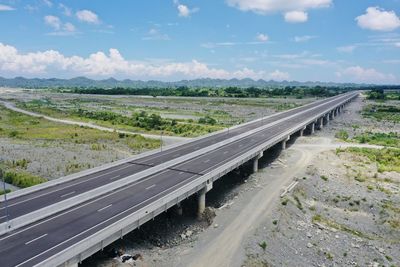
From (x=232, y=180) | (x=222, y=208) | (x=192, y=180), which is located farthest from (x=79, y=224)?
(x=232, y=180)

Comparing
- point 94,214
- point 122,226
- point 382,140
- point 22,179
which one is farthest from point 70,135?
point 382,140

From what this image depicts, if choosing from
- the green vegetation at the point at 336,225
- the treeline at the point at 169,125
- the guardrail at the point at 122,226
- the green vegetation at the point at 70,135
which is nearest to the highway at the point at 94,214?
the guardrail at the point at 122,226

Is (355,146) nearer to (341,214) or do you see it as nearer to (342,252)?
(341,214)

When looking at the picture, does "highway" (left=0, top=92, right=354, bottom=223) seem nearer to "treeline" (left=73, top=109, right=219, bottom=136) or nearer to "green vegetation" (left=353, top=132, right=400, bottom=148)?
"treeline" (left=73, top=109, right=219, bottom=136)

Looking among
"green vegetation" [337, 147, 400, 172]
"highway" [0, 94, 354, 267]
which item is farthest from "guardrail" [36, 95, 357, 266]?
"green vegetation" [337, 147, 400, 172]

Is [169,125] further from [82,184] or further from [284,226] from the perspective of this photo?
[284,226]

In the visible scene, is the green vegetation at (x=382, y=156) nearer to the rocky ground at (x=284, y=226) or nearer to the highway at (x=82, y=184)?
the rocky ground at (x=284, y=226)

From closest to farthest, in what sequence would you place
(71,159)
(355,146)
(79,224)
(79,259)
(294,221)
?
1. (79,259)
2. (79,224)
3. (294,221)
4. (71,159)
5. (355,146)
